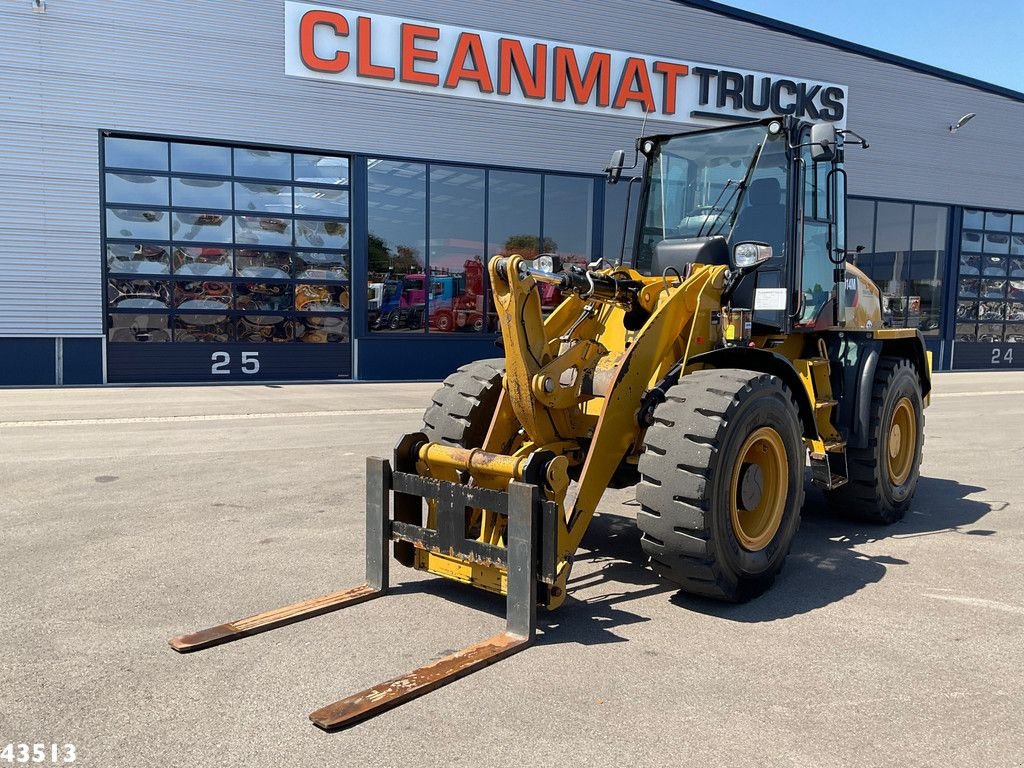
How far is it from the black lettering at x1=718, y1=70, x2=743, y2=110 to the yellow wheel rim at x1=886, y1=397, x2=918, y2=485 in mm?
15783

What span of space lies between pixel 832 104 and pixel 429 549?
21937 millimetres

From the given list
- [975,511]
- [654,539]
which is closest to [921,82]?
[975,511]

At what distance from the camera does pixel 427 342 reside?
19250mm

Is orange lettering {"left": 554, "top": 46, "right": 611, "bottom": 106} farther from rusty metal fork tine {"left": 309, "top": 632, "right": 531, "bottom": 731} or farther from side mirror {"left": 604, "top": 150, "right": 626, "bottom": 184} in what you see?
rusty metal fork tine {"left": 309, "top": 632, "right": 531, "bottom": 731}

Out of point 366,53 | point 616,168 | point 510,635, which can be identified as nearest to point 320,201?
point 366,53

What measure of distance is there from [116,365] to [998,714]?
17.0 m

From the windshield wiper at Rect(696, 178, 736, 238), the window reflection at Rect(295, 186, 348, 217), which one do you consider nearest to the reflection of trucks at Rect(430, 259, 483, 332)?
the window reflection at Rect(295, 186, 348, 217)

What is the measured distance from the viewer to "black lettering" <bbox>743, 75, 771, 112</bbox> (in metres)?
21.2

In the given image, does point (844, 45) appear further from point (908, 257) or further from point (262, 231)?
point (262, 231)

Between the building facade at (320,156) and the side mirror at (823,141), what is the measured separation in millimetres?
13952

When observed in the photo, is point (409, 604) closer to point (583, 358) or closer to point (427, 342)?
point (583, 358)

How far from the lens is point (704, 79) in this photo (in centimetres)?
2078

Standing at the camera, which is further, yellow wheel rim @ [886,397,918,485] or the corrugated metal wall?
the corrugated metal wall

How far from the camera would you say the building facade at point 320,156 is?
16234mm
